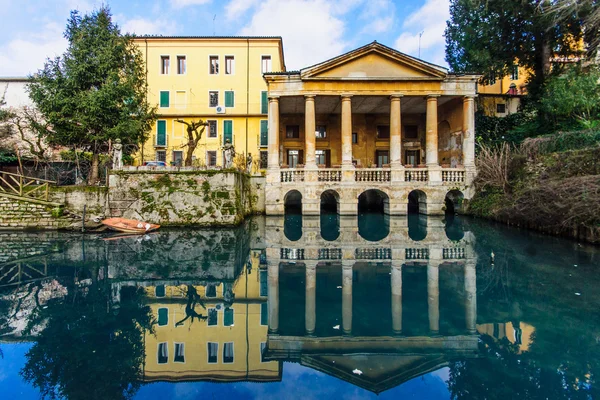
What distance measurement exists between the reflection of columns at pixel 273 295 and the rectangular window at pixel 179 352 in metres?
1.25

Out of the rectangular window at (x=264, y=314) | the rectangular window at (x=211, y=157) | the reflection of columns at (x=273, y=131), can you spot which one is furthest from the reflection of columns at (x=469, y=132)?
the rectangular window at (x=211, y=157)

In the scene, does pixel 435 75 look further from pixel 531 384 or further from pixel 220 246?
pixel 531 384

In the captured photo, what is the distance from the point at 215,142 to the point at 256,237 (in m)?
18.1

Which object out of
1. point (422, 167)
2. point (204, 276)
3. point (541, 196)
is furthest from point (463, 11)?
point (204, 276)

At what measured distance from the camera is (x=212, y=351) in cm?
450

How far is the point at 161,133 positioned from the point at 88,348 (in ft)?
88.4

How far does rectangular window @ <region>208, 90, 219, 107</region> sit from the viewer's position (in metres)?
29.1

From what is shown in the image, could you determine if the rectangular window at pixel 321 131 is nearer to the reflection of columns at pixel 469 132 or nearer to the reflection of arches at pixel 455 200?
the reflection of columns at pixel 469 132

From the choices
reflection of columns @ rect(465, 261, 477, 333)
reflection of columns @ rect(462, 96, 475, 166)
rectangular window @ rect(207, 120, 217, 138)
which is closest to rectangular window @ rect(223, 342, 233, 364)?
reflection of columns @ rect(465, 261, 477, 333)

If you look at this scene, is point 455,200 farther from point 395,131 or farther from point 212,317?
point 212,317

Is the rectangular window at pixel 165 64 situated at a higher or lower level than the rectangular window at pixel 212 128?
higher

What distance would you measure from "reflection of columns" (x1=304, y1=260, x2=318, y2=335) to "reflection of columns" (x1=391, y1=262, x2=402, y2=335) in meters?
1.25

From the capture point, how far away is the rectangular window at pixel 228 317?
530 cm

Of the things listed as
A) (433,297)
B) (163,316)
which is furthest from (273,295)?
(433,297)
